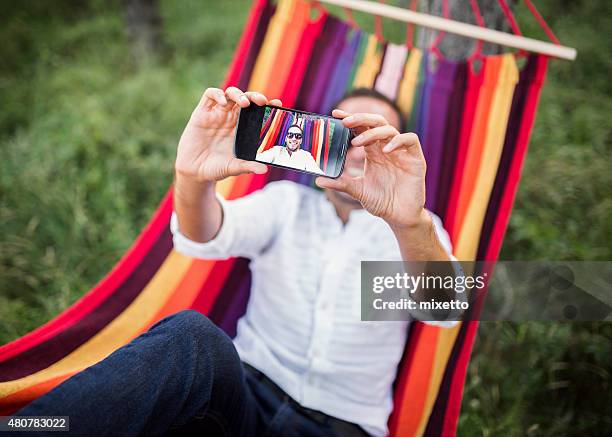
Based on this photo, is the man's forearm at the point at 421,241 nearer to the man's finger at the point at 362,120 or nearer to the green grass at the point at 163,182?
the man's finger at the point at 362,120

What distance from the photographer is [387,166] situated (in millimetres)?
1062

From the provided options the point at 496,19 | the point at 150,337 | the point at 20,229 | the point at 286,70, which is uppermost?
the point at 496,19

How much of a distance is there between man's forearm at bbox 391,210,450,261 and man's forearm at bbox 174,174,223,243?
45cm

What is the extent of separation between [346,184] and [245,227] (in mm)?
413

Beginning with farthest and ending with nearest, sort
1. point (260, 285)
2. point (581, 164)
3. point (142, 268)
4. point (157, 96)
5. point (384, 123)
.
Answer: point (157, 96) < point (581, 164) < point (142, 268) < point (260, 285) < point (384, 123)

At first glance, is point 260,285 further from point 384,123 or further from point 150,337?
point 384,123

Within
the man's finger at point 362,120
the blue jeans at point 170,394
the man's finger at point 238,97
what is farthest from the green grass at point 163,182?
the man's finger at point 238,97

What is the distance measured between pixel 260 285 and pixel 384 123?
689 mm

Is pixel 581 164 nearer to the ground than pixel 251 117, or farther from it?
farther from it

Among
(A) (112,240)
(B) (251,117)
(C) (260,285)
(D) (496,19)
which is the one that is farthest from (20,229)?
(D) (496,19)

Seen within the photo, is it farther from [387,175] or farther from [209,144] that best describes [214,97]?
[387,175]

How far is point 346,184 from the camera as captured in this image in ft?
3.37

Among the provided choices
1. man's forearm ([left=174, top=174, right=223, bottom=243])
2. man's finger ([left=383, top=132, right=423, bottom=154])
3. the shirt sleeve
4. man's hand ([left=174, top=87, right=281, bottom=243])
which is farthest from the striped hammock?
man's finger ([left=383, top=132, right=423, bottom=154])

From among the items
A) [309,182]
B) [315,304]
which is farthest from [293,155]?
[309,182]
